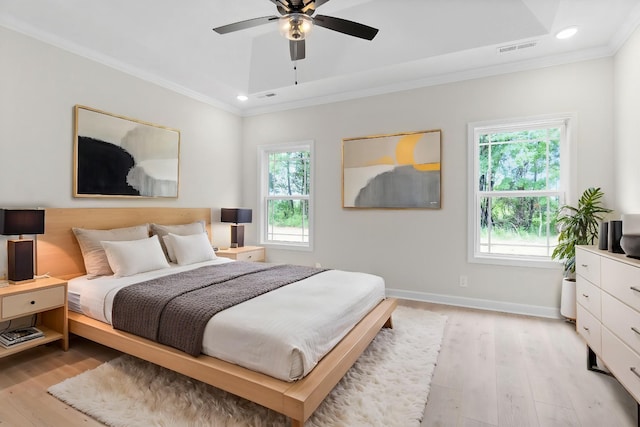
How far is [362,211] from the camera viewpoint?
4.46m

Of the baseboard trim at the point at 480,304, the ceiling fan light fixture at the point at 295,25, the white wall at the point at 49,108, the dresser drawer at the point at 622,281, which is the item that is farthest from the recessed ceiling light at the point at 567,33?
the white wall at the point at 49,108

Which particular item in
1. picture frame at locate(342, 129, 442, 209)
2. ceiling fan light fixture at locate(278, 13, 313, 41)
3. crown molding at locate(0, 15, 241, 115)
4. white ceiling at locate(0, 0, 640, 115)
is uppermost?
white ceiling at locate(0, 0, 640, 115)

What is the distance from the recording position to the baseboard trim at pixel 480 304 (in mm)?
3484

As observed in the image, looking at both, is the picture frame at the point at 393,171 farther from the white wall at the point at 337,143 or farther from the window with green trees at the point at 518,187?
the window with green trees at the point at 518,187

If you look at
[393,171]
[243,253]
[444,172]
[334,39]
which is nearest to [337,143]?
[393,171]

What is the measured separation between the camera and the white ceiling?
9.32ft

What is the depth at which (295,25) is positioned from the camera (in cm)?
213

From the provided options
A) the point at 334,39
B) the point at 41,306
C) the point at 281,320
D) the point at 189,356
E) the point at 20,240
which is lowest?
the point at 189,356

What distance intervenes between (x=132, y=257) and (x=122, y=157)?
1286 millimetres

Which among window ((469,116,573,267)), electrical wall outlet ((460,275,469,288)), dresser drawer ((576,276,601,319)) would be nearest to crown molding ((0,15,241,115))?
window ((469,116,573,267))

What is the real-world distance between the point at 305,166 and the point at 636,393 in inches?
163

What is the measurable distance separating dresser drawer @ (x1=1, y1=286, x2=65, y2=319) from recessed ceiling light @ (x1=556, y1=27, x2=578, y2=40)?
4.92 m

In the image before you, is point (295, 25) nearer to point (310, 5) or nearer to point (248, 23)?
point (310, 5)

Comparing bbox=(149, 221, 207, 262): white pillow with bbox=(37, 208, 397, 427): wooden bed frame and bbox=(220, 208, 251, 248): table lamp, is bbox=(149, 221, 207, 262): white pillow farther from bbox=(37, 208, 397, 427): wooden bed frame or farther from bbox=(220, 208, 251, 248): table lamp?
bbox=(220, 208, 251, 248): table lamp
